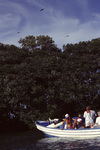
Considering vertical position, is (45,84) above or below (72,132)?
above

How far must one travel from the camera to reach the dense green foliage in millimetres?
42156

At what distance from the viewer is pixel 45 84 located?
45750 mm

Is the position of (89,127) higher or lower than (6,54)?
lower

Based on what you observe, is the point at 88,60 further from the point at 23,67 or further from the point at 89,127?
the point at 89,127

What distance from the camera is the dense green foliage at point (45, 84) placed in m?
42.2

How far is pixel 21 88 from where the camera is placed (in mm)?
41750

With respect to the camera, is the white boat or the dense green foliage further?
the dense green foliage

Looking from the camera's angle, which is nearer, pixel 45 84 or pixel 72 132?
pixel 72 132

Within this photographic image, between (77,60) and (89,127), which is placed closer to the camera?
(89,127)

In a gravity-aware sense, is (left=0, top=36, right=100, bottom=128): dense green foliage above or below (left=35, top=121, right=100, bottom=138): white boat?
above

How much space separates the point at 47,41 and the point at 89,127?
4913cm

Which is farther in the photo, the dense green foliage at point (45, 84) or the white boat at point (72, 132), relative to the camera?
the dense green foliage at point (45, 84)

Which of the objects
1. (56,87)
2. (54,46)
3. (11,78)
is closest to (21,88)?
(11,78)

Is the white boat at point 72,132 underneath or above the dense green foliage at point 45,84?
underneath
